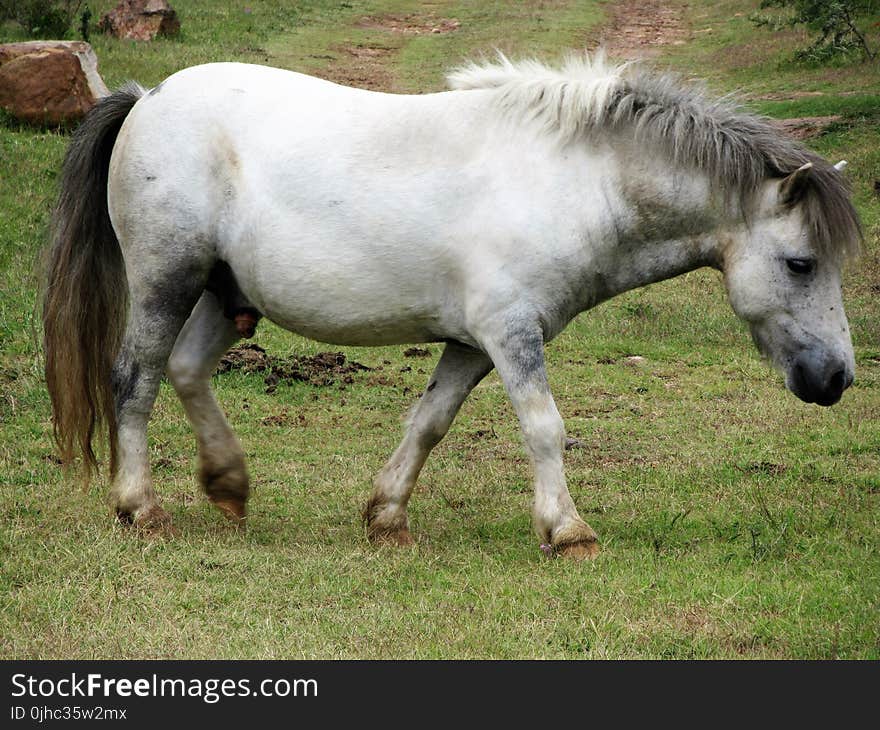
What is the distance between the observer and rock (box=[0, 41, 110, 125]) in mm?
13711

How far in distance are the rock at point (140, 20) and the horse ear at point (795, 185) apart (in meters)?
18.1

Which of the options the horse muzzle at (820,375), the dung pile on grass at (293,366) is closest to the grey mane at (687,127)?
the horse muzzle at (820,375)

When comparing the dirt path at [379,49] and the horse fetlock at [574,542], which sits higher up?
the horse fetlock at [574,542]

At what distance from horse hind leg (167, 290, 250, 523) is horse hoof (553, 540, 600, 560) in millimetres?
1648

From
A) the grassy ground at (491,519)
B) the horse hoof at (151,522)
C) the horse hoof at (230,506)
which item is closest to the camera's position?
the grassy ground at (491,519)

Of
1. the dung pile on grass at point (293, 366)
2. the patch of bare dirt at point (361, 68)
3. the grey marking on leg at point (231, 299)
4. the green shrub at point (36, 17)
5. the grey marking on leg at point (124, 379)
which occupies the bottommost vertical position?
the patch of bare dirt at point (361, 68)

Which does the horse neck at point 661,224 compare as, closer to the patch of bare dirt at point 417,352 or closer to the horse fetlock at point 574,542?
the horse fetlock at point 574,542

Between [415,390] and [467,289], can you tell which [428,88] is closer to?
[415,390]

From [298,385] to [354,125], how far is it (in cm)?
362

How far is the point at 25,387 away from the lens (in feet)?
26.7

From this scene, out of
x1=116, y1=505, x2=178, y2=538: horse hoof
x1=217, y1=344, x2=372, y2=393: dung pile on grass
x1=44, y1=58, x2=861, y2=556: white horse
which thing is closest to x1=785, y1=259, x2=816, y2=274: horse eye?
x1=44, y1=58, x2=861, y2=556: white horse

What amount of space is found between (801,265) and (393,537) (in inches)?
86.1

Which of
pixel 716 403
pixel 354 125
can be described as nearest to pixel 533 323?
pixel 354 125

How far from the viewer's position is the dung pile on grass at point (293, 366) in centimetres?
886
